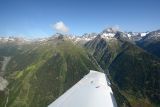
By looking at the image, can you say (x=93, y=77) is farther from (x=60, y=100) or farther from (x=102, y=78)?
(x=60, y=100)

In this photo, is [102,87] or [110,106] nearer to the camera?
[110,106]

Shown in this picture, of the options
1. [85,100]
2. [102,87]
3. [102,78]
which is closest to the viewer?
[85,100]

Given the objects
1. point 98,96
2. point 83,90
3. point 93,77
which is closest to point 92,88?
point 83,90

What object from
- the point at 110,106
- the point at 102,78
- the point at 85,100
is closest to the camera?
the point at 110,106

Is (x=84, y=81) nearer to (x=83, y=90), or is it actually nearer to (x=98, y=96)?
(x=83, y=90)

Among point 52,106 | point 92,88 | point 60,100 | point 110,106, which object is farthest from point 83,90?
point 110,106

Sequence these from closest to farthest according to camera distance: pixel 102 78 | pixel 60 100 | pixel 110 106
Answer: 1. pixel 110 106
2. pixel 60 100
3. pixel 102 78
